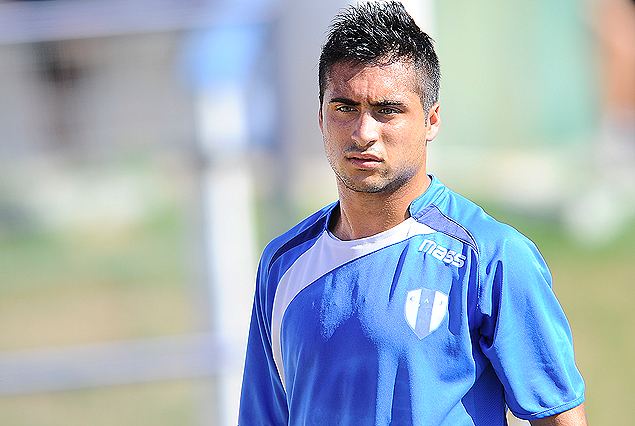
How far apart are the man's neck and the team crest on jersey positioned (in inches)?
7.7

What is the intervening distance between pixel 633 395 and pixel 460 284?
4.59 metres

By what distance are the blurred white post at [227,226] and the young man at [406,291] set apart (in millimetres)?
2106

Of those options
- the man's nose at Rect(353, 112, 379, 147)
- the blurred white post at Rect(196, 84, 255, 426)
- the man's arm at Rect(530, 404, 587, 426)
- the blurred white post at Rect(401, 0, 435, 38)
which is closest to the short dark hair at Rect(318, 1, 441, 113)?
the man's nose at Rect(353, 112, 379, 147)

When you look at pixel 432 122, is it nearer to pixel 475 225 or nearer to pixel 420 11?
pixel 475 225

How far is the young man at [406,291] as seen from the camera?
4.91 feet

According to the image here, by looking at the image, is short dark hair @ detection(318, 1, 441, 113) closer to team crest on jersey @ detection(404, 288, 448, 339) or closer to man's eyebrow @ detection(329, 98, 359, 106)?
man's eyebrow @ detection(329, 98, 359, 106)

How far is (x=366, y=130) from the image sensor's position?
1.55 m

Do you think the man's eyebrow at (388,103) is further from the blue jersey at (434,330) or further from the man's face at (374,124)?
the blue jersey at (434,330)

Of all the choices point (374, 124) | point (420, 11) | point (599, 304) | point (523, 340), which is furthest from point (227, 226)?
point (599, 304)

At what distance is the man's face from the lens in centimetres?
155

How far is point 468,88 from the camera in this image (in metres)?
11.4

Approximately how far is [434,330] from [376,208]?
309 millimetres

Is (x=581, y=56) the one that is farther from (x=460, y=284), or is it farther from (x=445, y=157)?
(x=460, y=284)

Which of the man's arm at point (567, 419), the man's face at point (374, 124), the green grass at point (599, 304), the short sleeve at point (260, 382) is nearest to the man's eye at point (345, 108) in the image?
the man's face at point (374, 124)
